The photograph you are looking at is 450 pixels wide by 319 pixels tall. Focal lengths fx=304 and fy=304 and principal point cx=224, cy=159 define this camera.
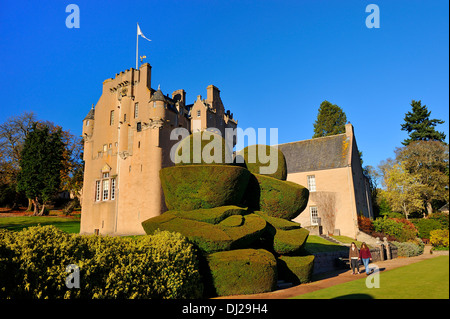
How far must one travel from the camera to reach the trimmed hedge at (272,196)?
14.9 meters

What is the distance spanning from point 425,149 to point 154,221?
4238cm

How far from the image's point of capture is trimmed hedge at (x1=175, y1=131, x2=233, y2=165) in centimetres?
1333

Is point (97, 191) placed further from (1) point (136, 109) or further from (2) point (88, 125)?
(1) point (136, 109)

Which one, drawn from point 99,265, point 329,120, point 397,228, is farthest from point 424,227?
point 99,265

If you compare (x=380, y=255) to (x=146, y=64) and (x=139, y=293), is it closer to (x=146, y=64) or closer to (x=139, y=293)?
(x=139, y=293)

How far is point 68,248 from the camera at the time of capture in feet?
23.9

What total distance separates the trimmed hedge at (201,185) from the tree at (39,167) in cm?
3686

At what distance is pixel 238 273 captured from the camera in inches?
422

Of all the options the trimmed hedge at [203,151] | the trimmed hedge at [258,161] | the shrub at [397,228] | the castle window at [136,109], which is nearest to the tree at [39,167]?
the castle window at [136,109]

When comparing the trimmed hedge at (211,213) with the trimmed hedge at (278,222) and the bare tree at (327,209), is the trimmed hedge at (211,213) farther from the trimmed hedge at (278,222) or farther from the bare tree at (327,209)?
the bare tree at (327,209)

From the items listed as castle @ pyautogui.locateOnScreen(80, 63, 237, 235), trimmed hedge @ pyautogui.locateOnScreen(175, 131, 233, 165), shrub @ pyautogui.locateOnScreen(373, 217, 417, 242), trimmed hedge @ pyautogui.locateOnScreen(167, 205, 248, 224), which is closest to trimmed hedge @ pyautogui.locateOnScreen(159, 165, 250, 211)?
trimmed hedge @ pyautogui.locateOnScreen(167, 205, 248, 224)

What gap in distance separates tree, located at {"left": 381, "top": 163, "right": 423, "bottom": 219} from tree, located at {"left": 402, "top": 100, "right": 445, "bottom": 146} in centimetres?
875

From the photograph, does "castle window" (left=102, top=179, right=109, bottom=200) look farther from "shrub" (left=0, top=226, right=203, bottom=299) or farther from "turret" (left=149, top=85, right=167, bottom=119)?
"shrub" (left=0, top=226, right=203, bottom=299)

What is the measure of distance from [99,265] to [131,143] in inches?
973
